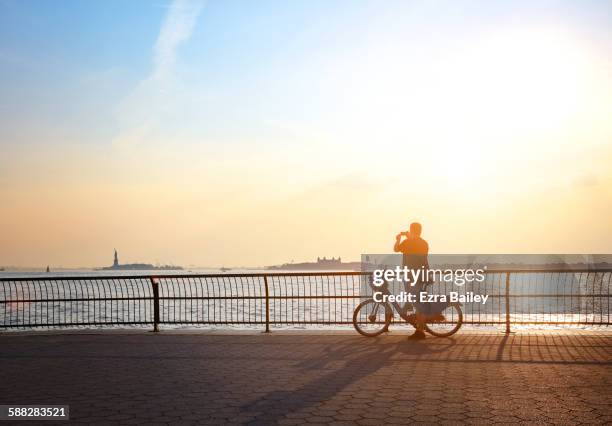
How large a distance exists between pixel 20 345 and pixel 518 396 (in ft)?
37.9

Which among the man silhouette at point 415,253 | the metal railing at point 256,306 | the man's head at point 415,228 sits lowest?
the metal railing at point 256,306

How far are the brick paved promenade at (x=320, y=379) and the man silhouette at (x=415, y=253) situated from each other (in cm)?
69

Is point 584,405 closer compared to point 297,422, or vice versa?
point 297,422

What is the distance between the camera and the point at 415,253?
13.6 metres

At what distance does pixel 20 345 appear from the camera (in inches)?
559

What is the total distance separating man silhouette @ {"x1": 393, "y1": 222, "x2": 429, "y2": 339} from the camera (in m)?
13.4

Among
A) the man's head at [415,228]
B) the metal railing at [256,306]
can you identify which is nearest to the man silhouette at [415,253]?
the man's head at [415,228]

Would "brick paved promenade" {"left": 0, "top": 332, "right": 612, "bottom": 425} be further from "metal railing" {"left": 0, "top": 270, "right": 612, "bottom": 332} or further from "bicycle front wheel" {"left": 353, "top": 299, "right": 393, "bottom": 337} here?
"metal railing" {"left": 0, "top": 270, "right": 612, "bottom": 332}

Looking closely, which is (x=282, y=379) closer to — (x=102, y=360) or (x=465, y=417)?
(x=465, y=417)

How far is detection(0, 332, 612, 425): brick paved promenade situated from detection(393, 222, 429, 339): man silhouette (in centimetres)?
69

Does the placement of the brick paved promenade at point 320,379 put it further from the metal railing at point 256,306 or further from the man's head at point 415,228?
the man's head at point 415,228

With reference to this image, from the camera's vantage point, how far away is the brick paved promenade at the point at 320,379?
695cm

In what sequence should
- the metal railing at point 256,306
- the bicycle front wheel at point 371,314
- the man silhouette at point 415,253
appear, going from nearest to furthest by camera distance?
the man silhouette at point 415,253 → the bicycle front wheel at point 371,314 → the metal railing at point 256,306

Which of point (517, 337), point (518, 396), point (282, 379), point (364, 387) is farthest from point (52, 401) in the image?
point (517, 337)
